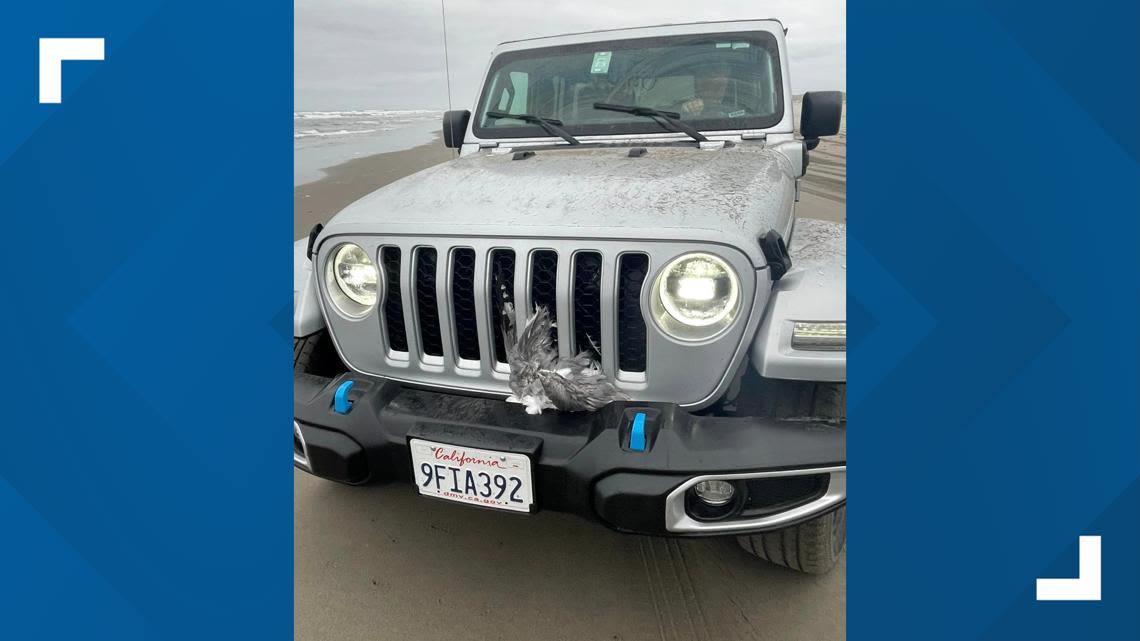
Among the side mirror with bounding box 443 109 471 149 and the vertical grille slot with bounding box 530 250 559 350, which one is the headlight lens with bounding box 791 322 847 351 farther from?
the side mirror with bounding box 443 109 471 149

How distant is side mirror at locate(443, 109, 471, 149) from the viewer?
11.2ft

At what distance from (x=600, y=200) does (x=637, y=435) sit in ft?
2.29

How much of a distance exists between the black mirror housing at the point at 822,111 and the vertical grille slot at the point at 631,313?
1.63 metres

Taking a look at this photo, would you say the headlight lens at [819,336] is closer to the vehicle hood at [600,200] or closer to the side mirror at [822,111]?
the vehicle hood at [600,200]

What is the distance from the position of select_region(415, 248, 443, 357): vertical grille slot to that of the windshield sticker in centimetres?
168

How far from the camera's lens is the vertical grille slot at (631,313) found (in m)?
1.75

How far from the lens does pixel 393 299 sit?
79.9 inches

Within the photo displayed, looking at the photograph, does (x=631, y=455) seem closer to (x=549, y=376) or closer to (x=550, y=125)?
(x=549, y=376)

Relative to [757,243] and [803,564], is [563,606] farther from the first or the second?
[757,243]

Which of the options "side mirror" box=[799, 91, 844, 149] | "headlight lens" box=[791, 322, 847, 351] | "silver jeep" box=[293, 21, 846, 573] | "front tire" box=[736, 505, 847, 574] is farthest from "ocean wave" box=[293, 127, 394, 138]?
"headlight lens" box=[791, 322, 847, 351]

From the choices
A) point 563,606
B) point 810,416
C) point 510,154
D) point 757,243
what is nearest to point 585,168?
point 510,154

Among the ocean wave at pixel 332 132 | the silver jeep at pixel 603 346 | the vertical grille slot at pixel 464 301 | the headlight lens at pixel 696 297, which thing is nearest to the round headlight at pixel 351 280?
the silver jeep at pixel 603 346
